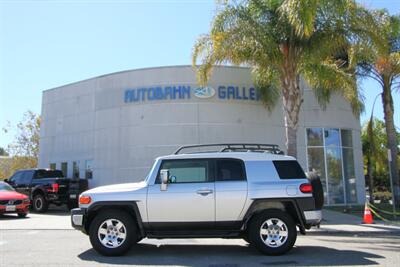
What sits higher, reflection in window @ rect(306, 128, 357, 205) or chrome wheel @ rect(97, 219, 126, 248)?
reflection in window @ rect(306, 128, 357, 205)

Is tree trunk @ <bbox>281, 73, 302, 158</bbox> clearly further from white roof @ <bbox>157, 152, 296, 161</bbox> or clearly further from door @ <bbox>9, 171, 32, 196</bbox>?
door @ <bbox>9, 171, 32, 196</bbox>

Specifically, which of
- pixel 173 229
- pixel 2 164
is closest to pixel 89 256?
pixel 173 229

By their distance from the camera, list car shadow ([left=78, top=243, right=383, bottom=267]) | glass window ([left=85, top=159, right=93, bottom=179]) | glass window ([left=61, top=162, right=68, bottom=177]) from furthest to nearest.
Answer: glass window ([left=61, top=162, right=68, bottom=177])
glass window ([left=85, top=159, right=93, bottom=179])
car shadow ([left=78, top=243, right=383, bottom=267])

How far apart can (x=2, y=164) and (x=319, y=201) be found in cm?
5368

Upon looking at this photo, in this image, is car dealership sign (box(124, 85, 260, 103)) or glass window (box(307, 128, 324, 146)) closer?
car dealership sign (box(124, 85, 260, 103))

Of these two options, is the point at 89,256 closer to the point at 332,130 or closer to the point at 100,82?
the point at 100,82

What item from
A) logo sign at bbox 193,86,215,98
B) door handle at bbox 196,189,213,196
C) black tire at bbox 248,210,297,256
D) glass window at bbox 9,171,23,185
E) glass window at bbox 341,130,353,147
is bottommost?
black tire at bbox 248,210,297,256

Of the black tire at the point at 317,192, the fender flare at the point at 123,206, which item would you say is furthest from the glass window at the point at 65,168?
the black tire at the point at 317,192

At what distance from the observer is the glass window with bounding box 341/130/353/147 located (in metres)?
21.6

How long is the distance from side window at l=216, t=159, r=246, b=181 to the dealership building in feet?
36.8

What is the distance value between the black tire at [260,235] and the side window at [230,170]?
85 cm

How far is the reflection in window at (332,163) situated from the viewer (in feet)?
68.0

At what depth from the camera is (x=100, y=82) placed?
2158cm

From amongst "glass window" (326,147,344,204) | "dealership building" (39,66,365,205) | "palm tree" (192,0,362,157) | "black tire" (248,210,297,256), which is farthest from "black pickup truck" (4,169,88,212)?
"black tire" (248,210,297,256)
